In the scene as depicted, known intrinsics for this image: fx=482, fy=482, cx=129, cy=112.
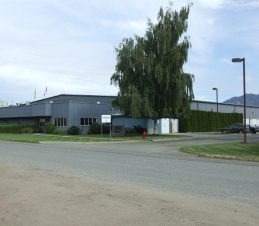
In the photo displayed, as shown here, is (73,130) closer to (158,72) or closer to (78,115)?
(78,115)

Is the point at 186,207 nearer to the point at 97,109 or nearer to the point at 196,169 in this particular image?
the point at 196,169

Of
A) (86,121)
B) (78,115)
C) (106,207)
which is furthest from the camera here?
(86,121)

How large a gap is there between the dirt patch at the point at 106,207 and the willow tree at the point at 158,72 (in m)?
38.3

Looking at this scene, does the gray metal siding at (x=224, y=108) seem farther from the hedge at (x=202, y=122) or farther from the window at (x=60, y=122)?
the window at (x=60, y=122)

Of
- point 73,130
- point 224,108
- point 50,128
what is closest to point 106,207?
point 73,130

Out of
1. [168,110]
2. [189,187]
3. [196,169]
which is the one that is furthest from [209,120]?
[189,187]

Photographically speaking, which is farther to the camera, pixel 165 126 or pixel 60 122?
pixel 60 122

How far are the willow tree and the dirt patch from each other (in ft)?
126

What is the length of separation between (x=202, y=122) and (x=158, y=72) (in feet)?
77.0

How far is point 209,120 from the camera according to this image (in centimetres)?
A: 7338

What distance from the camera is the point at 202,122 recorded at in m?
71.4

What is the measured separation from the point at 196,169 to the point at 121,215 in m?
9.39

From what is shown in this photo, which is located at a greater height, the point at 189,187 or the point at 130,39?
the point at 130,39

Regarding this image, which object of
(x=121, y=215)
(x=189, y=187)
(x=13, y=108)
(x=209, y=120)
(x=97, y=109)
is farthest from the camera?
(x=13, y=108)
